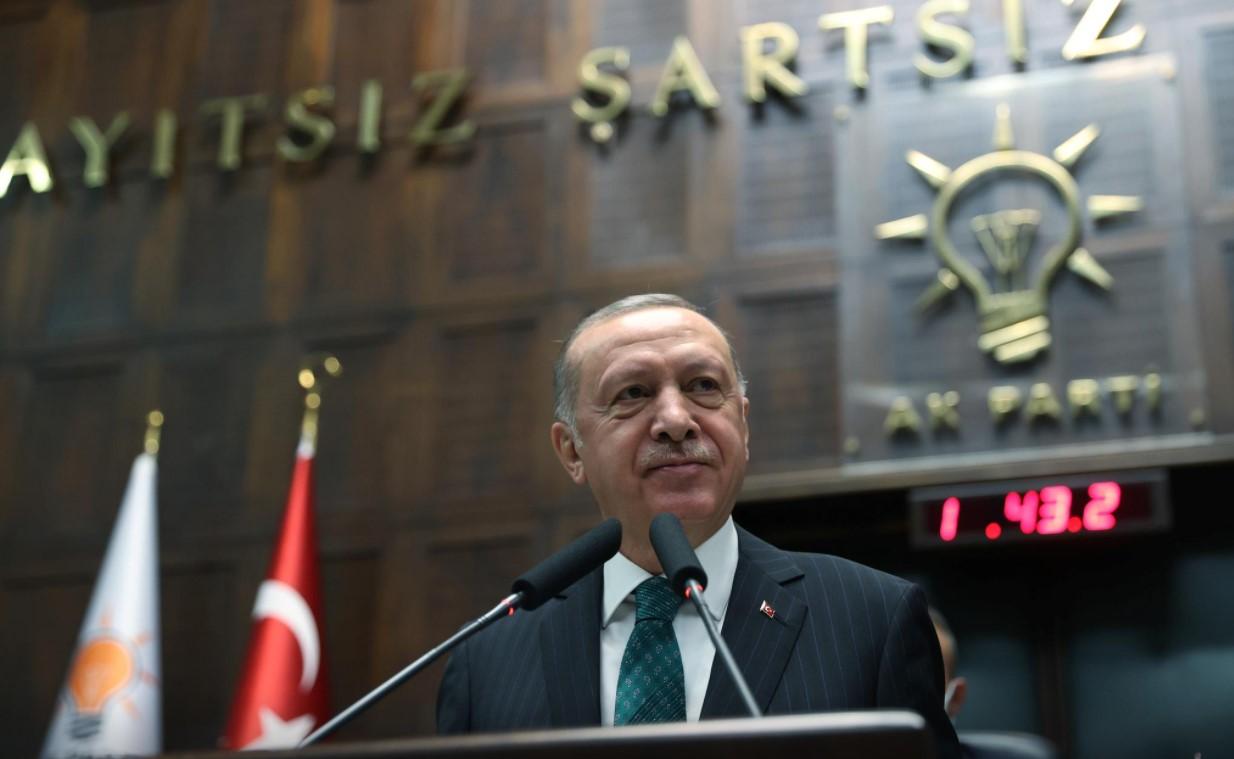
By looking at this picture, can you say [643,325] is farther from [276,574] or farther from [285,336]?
[285,336]

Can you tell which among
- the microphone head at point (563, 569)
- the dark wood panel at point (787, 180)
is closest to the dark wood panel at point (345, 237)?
the dark wood panel at point (787, 180)

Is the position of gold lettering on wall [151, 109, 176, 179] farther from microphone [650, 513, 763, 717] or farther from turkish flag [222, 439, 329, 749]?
microphone [650, 513, 763, 717]

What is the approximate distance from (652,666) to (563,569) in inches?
10.3

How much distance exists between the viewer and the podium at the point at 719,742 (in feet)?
4.02

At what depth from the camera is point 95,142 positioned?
21.7ft

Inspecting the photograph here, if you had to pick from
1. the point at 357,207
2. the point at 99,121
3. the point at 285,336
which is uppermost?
the point at 99,121

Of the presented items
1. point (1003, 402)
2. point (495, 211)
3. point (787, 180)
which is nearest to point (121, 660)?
point (495, 211)

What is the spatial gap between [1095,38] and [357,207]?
2829 millimetres

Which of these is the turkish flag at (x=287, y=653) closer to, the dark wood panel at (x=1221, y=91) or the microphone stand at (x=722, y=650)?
the dark wood panel at (x=1221, y=91)

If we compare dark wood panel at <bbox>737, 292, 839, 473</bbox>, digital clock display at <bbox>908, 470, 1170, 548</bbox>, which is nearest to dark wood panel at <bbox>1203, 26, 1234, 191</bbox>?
digital clock display at <bbox>908, 470, 1170, 548</bbox>

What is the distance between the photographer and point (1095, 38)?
5.59 m

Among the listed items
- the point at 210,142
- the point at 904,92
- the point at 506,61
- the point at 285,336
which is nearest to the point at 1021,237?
the point at 904,92

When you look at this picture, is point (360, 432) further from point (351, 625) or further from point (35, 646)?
point (35, 646)

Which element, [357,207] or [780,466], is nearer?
[780,466]
